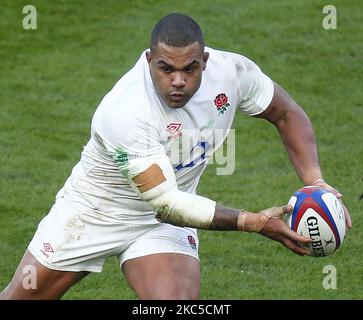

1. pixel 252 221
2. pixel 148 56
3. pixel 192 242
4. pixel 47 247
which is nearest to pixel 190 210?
pixel 252 221

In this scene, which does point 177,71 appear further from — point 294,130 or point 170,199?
point 294,130

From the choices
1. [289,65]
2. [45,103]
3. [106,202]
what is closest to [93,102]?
[45,103]

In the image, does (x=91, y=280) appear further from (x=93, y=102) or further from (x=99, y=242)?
(x=93, y=102)

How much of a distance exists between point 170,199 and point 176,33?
1028 mm

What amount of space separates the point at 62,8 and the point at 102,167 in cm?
→ 1083

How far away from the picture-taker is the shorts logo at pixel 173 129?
7.95m

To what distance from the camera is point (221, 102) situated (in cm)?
820

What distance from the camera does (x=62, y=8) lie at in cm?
1875

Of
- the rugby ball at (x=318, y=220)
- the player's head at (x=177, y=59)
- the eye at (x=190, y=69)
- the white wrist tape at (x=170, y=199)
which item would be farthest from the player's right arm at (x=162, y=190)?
the eye at (x=190, y=69)

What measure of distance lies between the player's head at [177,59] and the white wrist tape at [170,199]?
16.8 inches

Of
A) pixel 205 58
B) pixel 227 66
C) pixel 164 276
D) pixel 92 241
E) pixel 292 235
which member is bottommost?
pixel 164 276

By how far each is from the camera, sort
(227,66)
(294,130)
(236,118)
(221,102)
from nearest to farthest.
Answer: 1. (221,102)
2. (227,66)
3. (294,130)
4. (236,118)

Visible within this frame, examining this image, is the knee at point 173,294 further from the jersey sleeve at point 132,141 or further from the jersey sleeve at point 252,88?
the jersey sleeve at point 252,88

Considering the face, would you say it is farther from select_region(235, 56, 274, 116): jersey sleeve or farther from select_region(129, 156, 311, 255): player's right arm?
select_region(235, 56, 274, 116): jersey sleeve
